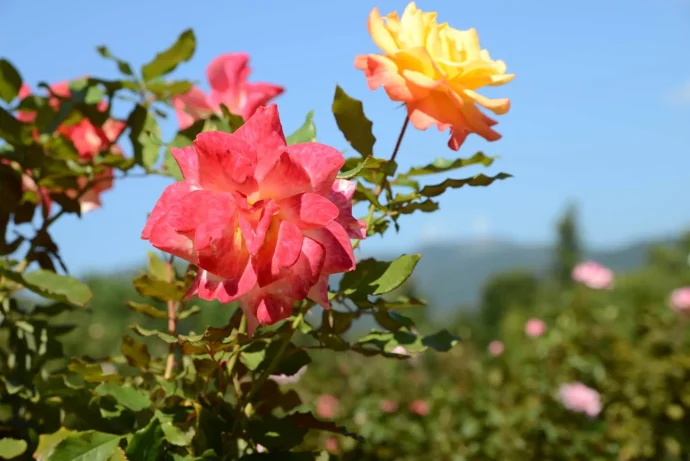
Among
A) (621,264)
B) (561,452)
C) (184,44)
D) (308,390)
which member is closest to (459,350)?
(308,390)

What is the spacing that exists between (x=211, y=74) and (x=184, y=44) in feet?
0.34

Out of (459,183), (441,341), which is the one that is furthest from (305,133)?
Result: (441,341)

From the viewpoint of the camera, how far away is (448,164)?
0.91 metres

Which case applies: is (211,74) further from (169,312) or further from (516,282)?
(516,282)

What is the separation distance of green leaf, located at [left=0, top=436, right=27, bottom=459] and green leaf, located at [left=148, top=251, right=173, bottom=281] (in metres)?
0.25

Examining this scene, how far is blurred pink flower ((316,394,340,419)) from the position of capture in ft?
10.6

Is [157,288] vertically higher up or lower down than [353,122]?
lower down

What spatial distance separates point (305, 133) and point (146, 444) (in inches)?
14.4

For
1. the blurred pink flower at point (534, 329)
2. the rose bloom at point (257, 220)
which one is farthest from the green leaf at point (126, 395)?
the blurred pink flower at point (534, 329)

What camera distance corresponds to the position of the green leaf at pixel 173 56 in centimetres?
112

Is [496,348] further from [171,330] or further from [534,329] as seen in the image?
[171,330]

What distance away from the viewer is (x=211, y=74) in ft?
3.46

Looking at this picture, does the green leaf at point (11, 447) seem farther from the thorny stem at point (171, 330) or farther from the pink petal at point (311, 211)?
the pink petal at point (311, 211)

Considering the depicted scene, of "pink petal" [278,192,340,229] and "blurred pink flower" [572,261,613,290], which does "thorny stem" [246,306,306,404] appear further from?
"blurred pink flower" [572,261,613,290]
